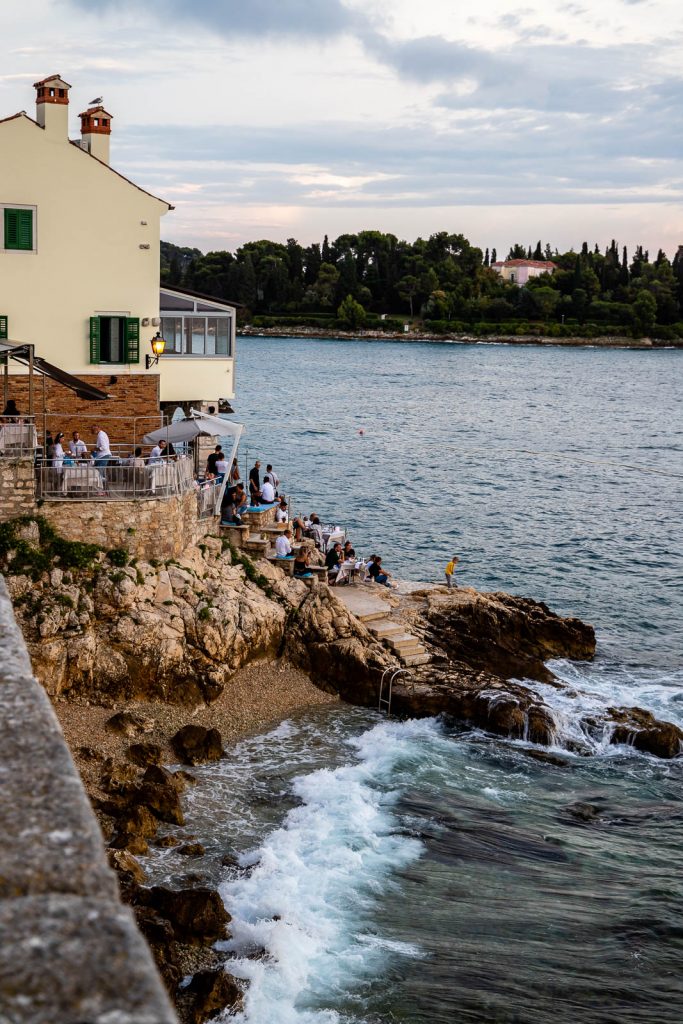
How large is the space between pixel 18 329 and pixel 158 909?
1750 centimetres

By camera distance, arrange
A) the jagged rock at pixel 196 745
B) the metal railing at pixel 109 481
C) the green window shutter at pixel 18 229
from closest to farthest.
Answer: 1. the jagged rock at pixel 196 745
2. the metal railing at pixel 109 481
3. the green window shutter at pixel 18 229

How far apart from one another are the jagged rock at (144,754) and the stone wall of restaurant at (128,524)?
17.0ft

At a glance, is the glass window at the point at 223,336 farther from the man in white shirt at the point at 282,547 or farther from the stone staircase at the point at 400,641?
the stone staircase at the point at 400,641

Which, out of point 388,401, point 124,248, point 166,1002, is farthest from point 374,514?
point 388,401

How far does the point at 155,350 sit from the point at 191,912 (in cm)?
1709

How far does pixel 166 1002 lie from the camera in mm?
4625

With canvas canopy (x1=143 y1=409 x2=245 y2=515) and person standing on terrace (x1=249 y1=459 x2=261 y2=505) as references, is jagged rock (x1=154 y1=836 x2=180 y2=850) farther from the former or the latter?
person standing on terrace (x1=249 y1=459 x2=261 y2=505)

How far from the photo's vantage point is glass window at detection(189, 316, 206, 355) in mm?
33250

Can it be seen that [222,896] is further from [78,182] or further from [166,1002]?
[78,182]

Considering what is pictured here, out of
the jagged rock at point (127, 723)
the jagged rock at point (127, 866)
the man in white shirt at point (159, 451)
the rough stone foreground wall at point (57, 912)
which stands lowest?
the jagged rock at point (127, 866)

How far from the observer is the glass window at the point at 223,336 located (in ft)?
111

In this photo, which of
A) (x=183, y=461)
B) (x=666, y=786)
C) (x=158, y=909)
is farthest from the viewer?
(x=183, y=461)

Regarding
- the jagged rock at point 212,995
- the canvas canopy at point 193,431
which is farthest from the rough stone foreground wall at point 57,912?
the canvas canopy at point 193,431

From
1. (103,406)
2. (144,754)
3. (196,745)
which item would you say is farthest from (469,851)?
(103,406)
